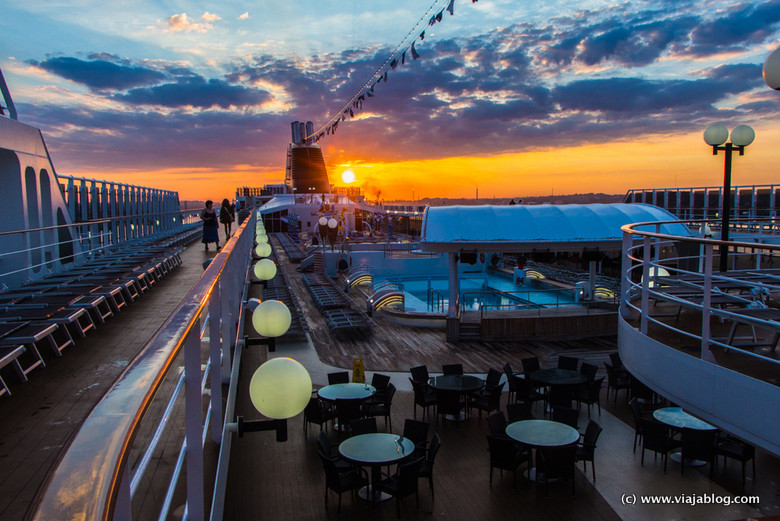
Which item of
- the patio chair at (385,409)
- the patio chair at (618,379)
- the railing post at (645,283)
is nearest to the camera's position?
the railing post at (645,283)

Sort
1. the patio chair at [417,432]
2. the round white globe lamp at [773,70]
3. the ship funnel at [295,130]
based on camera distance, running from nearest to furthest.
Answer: the round white globe lamp at [773,70], the patio chair at [417,432], the ship funnel at [295,130]

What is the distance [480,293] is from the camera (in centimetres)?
1312

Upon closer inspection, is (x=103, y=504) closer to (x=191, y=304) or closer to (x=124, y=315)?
(x=191, y=304)

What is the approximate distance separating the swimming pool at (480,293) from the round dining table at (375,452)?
284 inches

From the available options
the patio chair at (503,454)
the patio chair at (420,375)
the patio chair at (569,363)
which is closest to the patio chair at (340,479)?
the patio chair at (503,454)

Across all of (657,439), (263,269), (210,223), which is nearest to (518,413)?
(657,439)

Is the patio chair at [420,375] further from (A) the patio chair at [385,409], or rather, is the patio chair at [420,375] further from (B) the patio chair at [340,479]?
(B) the patio chair at [340,479]

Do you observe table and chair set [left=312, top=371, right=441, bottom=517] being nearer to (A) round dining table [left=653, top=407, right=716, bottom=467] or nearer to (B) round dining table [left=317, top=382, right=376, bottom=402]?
(B) round dining table [left=317, top=382, right=376, bottom=402]

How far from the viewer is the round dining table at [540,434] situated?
5988mm

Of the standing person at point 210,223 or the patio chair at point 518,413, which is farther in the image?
the standing person at point 210,223

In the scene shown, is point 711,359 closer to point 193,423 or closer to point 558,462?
point 558,462

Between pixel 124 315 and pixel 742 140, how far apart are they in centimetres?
781

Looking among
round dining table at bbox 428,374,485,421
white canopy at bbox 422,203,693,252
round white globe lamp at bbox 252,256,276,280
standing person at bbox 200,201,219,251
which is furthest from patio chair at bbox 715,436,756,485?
standing person at bbox 200,201,219,251

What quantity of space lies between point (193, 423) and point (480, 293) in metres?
11.4
